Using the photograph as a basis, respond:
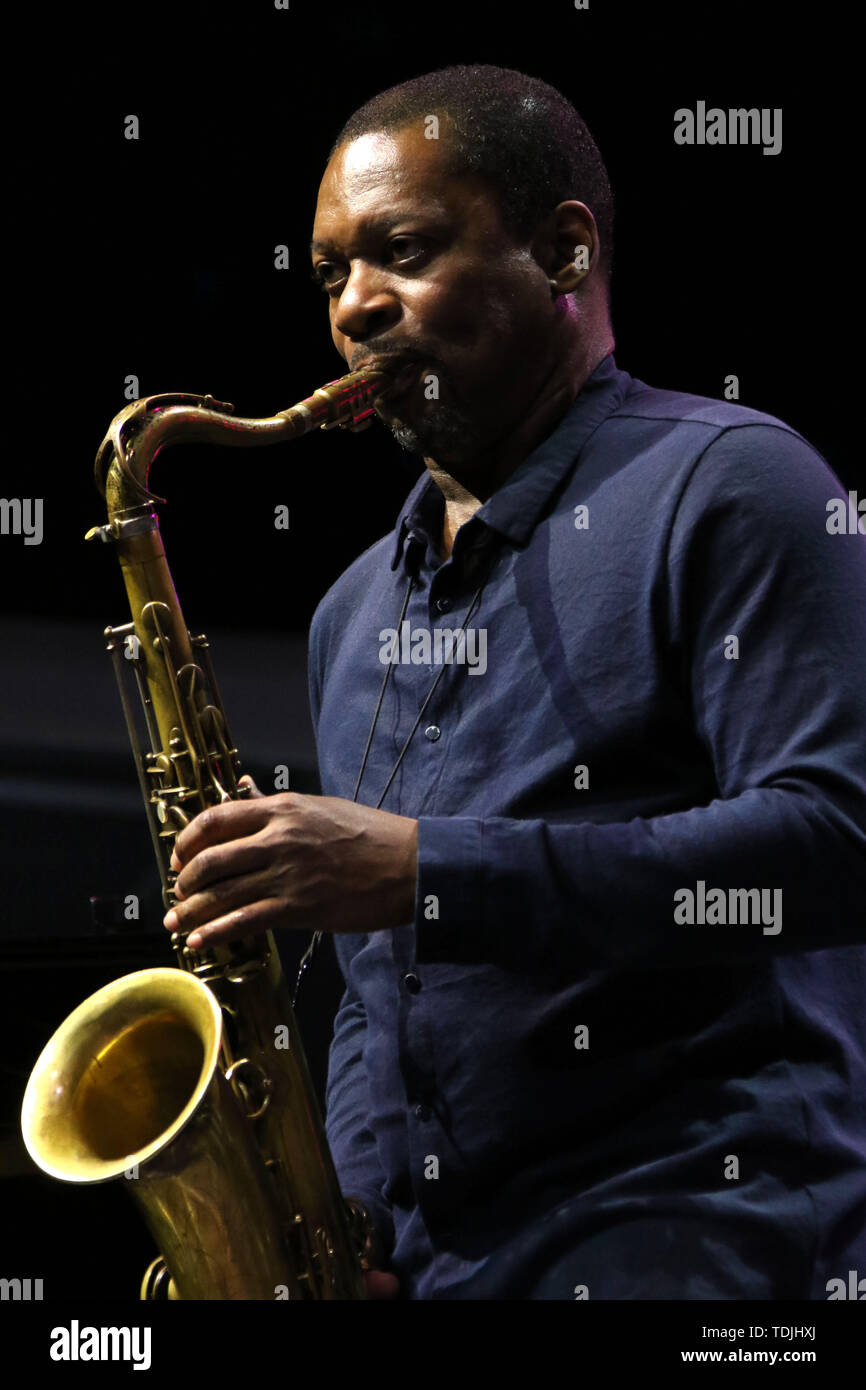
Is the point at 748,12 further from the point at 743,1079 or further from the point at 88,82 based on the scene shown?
the point at 743,1079

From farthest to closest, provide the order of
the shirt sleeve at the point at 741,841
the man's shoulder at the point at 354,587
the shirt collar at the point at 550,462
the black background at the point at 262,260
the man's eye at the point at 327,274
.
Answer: the black background at the point at 262,260, the man's shoulder at the point at 354,587, the man's eye at the point at 327,274, the shirt collar at the point at 550,462, the shirt sleeve at the point at 741,841

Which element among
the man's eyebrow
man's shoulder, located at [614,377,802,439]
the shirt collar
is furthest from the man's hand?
the man's eyebrow

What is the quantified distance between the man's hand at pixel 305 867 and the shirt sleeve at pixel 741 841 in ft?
0.13

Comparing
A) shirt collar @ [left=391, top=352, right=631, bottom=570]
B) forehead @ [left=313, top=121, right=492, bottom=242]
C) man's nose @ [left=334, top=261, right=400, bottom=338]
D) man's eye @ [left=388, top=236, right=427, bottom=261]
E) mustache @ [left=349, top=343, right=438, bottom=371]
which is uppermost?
forehead @ [left=313, top=121, right=492, bottom=242]

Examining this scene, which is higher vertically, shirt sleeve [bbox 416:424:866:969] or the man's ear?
the man's ear

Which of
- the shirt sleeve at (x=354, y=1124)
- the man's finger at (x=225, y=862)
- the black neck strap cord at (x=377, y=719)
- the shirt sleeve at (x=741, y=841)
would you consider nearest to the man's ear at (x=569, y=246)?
the black neck strap cord at (x=377, y=719)

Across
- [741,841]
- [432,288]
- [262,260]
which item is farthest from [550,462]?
[262,260]

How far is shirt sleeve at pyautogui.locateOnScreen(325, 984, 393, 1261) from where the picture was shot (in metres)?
1.99

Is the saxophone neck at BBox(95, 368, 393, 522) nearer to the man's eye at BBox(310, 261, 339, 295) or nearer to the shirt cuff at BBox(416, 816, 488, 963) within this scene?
the man's eye at BBox(310, 261, 339, 295)

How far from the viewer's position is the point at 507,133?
211 cm

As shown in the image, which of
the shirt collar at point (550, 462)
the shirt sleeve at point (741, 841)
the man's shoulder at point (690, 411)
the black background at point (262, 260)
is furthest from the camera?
the black background at point (262, 260)

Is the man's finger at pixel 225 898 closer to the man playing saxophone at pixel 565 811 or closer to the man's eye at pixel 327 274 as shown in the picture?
the man playing saxophone at pixel 565 811

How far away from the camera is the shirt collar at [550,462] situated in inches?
78.4
